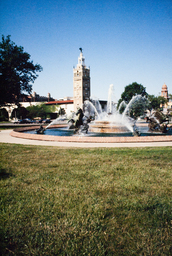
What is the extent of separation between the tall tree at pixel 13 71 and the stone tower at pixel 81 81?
77.5 meters

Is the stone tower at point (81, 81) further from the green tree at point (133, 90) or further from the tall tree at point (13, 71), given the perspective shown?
the tall tree at point (13, 71)

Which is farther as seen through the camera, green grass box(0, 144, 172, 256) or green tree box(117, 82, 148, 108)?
green tree box(117, 82, 148, 108)

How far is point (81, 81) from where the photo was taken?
379 ft

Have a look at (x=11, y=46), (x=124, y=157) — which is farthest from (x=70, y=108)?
(x=124, y=157)

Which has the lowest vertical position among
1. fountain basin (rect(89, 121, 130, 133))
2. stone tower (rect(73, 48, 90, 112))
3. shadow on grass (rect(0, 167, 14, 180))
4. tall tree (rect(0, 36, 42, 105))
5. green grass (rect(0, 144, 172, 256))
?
green grass (rect(0, 144, 172, 256))

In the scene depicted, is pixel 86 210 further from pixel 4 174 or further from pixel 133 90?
pixel 133 90

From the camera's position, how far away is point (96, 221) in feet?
10.6

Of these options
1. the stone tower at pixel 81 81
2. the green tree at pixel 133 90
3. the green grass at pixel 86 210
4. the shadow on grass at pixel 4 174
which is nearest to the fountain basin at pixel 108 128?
the green grass at pixel 86 210

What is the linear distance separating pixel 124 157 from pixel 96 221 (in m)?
4.75

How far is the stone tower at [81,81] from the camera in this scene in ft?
371

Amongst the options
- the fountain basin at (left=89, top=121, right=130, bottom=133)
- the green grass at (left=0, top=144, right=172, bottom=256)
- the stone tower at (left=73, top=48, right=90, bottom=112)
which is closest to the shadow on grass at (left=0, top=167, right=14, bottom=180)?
the green grass at (left=0, top=144, right=172, bottom=256)

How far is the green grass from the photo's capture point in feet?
8.77

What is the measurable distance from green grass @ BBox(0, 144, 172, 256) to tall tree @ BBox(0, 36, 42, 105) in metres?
26.0

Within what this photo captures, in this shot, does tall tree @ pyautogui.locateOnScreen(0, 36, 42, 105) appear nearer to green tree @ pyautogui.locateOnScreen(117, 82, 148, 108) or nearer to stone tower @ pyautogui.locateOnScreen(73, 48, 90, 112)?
green tree @ pyautogui.locateOnScreen(117, 82, 148, 108)
